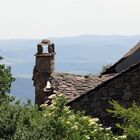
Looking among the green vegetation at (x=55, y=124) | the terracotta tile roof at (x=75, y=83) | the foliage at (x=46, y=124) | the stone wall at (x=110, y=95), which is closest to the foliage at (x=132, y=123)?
the green vegetation at (x=55, y=124)

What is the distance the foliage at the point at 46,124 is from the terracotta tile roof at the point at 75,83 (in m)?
3.90

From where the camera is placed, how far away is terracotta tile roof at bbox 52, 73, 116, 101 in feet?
53.4

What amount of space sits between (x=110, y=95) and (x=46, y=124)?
200 inches

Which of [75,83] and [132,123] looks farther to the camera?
[75,83]

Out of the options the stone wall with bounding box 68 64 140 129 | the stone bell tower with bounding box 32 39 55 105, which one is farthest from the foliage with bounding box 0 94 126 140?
the stone bell tower with bounding box 32 39 55 105

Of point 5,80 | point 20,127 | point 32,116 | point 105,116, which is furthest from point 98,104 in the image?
point 20,127

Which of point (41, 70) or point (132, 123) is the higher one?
point (41, 70)

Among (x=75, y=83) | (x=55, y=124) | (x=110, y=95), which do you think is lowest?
(x=55, y=124)

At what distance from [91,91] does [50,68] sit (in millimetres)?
4776

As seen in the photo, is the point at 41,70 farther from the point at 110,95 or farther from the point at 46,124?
the point at 46,124

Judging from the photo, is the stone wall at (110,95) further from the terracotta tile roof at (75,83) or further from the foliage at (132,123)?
the foliage at (132,123)

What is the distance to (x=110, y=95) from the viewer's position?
50.1 feet

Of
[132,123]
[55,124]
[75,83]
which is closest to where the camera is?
[132,123]

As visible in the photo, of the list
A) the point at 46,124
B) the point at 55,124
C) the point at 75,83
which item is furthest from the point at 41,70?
the point at 46,124
